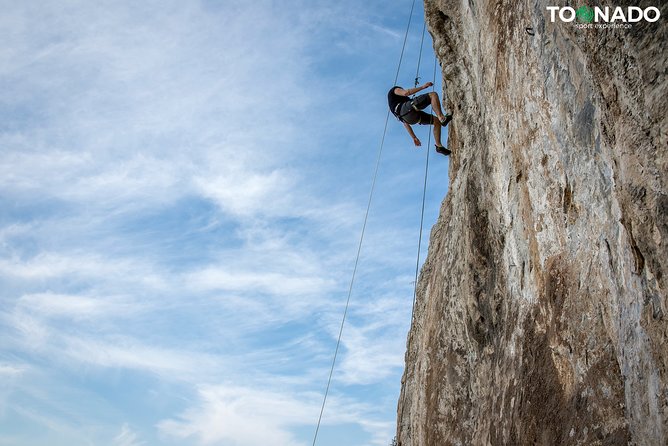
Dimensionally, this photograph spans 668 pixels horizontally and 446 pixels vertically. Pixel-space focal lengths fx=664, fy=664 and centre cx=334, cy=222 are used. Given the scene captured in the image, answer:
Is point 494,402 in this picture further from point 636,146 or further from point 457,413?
point 636,146

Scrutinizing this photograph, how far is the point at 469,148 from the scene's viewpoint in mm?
11062

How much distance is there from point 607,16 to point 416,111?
6.78 meters

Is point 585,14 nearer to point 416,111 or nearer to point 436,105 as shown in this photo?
point 436,105

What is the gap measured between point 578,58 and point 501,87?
231 cm

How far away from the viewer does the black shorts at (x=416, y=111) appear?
12.4 meters

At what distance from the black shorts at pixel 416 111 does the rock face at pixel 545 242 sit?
428mm

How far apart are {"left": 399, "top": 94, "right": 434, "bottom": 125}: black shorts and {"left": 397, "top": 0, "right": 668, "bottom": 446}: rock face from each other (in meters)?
0.43

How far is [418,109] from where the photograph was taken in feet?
40.9

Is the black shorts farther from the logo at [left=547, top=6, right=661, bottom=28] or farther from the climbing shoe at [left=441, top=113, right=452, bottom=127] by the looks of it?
the logo at [left=547, top=6, right=661, bottom=28]

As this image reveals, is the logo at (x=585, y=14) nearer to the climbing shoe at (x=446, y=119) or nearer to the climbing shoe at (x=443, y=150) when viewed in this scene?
the climbing shoe at (x=446, y=119)

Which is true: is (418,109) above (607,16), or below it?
above

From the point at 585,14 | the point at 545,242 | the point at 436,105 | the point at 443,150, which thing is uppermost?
the point at 436,105

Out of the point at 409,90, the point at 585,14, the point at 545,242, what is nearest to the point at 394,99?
the point at 409,90

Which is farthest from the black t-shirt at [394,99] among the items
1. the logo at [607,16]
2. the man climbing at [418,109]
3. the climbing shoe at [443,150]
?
the logo at [607,16]
